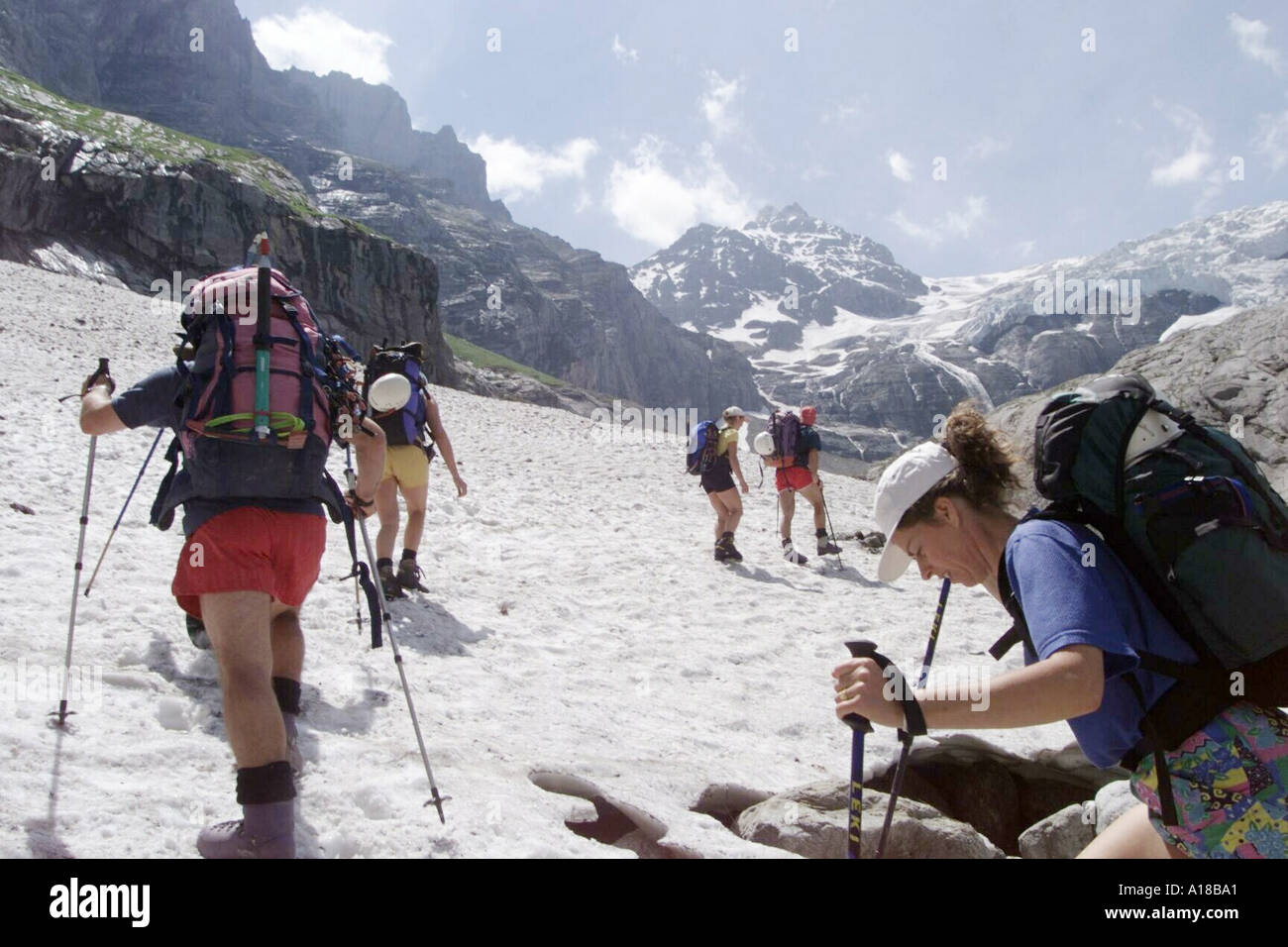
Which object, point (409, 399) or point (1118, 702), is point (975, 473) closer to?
point (1118, 702)

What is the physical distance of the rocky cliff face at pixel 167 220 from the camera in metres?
79.9

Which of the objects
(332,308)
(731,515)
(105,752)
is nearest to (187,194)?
(332,308)

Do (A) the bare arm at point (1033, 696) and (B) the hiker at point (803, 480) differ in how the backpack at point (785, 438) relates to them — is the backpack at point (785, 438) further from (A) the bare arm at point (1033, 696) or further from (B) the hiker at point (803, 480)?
(A) the bare arm at point (1033, 696)

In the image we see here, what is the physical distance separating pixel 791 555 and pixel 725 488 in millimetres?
→ 1946

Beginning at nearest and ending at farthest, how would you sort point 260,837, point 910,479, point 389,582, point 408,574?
point 910,479 < point 260,837 < point 389,582 < point 408,574

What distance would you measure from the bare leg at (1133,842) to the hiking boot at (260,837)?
318 centimetres

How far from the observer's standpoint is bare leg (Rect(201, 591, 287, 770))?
3.61 meters

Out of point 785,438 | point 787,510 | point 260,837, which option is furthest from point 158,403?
point 787,510

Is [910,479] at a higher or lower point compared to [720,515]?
higher

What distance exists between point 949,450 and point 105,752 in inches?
175

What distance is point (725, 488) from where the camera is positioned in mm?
14219

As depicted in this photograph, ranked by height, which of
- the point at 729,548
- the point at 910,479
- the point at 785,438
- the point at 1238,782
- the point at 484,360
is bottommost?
the point at 729,548
